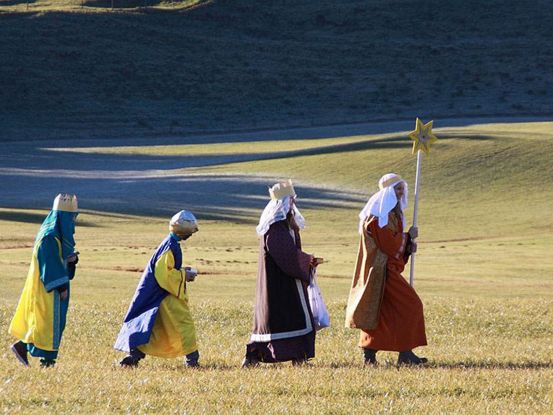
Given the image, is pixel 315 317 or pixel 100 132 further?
pixel 100 132

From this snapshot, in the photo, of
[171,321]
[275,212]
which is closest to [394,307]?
[275,212]

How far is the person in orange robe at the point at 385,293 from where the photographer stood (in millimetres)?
12836

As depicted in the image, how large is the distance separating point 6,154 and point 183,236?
5105 centimetres

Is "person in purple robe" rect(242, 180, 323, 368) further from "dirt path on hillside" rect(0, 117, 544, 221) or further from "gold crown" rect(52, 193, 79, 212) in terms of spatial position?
"dirt path on hillside" rect(0, 117, 544, 221)

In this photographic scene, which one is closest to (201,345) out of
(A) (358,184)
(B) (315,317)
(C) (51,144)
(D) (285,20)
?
(B) (315,317)

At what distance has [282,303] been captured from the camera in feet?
42.1

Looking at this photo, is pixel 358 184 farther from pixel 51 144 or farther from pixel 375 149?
pixel 51 144

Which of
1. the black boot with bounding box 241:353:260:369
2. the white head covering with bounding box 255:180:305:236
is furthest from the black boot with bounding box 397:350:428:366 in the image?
the white head covering with bounding box 255:180:305:236

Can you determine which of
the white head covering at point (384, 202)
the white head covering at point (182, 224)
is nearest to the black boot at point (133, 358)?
the white head covering at point (182, 224)

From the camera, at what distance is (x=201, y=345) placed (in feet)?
49.7

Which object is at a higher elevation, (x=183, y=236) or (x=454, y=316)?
(x=183, y=236)

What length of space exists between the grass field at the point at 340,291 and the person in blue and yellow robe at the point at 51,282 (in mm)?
353

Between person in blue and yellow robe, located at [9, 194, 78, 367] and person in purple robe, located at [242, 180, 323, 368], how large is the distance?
1879 millimetres

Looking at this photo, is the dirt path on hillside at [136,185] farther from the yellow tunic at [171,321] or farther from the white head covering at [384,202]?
the yellow tunic at [171,321]
